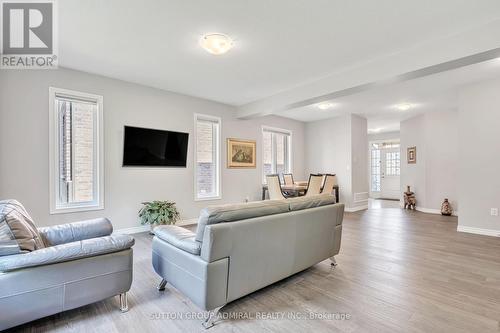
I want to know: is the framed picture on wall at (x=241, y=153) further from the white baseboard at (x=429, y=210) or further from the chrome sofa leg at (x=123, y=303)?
the white baseboard at (x=429, y=210)

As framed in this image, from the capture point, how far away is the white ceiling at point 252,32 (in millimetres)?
2398

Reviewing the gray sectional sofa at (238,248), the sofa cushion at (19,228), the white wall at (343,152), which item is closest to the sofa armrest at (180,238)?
the gray sectional sofa at (238,248)

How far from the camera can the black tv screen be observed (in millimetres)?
4449

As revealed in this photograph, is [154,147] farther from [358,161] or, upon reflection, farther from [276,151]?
[358,161]

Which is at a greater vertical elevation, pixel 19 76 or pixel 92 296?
pixel 19 76

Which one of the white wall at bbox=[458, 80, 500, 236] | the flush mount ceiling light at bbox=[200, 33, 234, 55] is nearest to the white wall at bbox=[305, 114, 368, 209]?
the white wall at bbox=[458, 80, 500, 236]

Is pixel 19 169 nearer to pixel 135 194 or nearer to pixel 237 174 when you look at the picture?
pixel 135 194

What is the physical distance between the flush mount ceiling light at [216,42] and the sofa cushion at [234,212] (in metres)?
1.96

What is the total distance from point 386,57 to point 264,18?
1848mm

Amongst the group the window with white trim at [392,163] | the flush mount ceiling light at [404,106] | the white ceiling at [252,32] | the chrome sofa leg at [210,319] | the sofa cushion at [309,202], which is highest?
the white ceiling at [252,32]

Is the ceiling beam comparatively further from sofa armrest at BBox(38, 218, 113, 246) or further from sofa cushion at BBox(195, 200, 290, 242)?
sofa armrest at BBox(38, 218, 113, 246)

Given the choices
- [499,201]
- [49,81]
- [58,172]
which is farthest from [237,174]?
[499,201]

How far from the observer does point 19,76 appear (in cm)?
350

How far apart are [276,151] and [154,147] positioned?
3.75 m
